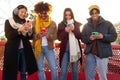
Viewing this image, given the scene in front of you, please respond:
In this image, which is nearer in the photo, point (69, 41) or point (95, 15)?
point (95, 15)

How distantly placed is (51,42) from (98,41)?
34.6 inches

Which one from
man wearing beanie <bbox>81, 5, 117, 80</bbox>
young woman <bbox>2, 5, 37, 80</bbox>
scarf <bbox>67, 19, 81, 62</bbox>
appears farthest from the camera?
scarf <bbox>67, 19, 81, 62</bbox>

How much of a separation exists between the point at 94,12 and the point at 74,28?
0.52 metres

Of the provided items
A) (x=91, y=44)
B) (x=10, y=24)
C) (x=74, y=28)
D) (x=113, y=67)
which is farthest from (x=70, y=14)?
(x=113, y=67)

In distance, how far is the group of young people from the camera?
609 cm

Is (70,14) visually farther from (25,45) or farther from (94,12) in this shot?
(25,45)

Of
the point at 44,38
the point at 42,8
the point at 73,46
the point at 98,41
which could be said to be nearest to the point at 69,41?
the point at 73,46

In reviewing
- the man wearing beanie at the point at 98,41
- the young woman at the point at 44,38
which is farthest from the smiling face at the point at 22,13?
the man wearing beanie at the point at 98,41

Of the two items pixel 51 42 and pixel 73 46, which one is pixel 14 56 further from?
pixel 73 46

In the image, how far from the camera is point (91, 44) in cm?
622

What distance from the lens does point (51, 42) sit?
21.2 ft

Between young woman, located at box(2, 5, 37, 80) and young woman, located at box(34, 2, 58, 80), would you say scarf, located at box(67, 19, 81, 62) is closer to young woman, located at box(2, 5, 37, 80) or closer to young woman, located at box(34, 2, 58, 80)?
young woman, located at box(34, 2, 58, 80)

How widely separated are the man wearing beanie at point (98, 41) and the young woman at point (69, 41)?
260 mm

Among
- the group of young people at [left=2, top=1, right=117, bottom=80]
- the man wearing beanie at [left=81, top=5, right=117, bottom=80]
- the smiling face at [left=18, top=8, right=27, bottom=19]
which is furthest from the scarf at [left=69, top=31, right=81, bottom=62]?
the smiling face at [left=18, top=8, right=27, bottom=19]
